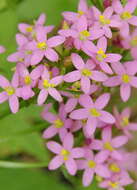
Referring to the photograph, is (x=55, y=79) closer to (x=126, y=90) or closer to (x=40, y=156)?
(x=126, y=90)

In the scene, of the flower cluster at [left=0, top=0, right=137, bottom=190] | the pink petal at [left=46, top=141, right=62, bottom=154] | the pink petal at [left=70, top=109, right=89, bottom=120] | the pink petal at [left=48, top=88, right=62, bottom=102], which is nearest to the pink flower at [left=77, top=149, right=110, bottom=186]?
the flower cluster at [left=0, top=0, right=137, bottom=190]

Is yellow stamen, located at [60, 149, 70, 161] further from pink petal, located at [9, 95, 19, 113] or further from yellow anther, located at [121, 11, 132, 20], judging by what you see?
yellow anther, located at [121, 11, 132, 20]

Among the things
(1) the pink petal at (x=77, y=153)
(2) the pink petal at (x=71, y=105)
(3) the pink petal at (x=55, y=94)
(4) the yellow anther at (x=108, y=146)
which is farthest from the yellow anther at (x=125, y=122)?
(3) the pink petal at (x=55, y=94)

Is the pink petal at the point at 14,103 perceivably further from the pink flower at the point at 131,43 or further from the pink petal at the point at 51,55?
the pink flower at the point at 131,43

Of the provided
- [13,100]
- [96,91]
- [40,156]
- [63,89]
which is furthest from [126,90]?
[40,156]

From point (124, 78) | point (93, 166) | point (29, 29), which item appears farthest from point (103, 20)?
point (93, 166)

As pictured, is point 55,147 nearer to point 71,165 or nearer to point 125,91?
point 71,165
